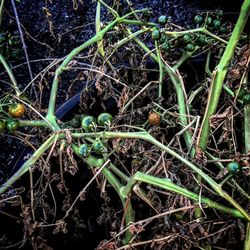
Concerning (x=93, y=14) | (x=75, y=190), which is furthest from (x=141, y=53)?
(x=93, y=14)

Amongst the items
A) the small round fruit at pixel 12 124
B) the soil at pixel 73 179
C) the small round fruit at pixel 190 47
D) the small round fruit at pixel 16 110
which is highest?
the small round fruit at pixel 16 110

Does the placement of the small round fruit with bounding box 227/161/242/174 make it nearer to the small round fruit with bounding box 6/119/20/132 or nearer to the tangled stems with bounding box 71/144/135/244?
the tangled stems with bounding box 71/144/135/244

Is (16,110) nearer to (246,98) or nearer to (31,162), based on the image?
(31,162)

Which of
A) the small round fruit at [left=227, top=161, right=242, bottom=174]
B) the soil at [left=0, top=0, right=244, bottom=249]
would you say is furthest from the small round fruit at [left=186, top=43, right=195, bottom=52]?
the small round fruit at [left=227, top=161, right=242, bottom=174]

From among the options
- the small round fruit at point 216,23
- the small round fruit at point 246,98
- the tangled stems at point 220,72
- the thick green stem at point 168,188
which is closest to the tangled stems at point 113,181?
the thick green stem at point 168,188

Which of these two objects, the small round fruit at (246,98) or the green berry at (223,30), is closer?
the small round fruit at (246,98)

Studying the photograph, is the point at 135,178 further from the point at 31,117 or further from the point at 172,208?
the point at 31,117

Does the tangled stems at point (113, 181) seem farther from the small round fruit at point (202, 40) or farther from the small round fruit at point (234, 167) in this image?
the small round fruit at point (202, 40)

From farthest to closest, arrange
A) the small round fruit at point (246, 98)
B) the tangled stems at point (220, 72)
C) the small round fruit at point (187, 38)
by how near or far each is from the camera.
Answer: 1. the small round fruit at point (187, 38)
2. the small round fruit at point (246, 98)
3. the tangled stems at point (220, 72)

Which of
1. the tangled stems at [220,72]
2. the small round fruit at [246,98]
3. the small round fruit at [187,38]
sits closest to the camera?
the tangled stems at [220,72]
